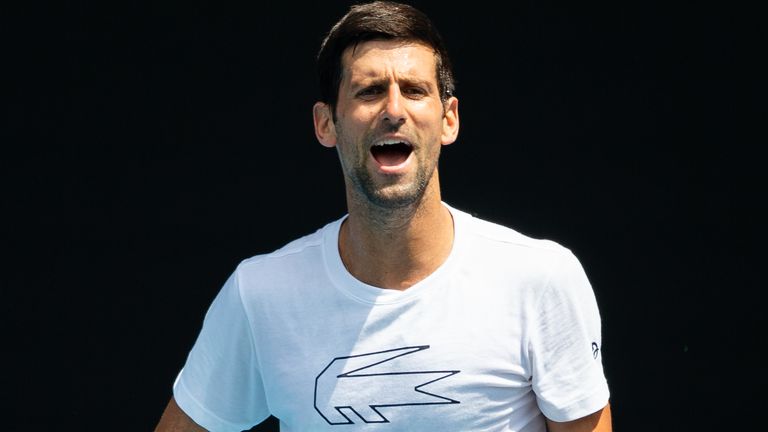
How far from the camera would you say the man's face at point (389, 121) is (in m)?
2.98

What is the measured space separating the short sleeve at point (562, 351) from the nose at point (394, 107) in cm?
43

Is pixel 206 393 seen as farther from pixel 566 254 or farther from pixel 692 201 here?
pixel 692 201

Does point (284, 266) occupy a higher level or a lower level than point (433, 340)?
higher

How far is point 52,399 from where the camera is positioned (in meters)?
4.06

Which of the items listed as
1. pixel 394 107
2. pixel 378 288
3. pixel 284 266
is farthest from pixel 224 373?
pixel 394 107

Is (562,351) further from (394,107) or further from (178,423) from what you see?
(178,423)

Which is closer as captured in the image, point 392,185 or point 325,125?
point 392,185

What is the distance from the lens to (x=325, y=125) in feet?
10.5

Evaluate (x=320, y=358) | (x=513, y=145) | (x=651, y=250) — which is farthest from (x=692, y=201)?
(x=320, y=358)

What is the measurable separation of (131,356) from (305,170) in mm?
672

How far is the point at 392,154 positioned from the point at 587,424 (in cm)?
66

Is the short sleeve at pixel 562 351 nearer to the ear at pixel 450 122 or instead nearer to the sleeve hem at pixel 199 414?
the ear at pixel 450 122

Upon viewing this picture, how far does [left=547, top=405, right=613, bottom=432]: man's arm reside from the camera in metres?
3.05

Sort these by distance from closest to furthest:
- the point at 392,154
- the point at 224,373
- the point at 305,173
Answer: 1. the point at 392,154
2. the point at 224,373
3. the point at 305,173
